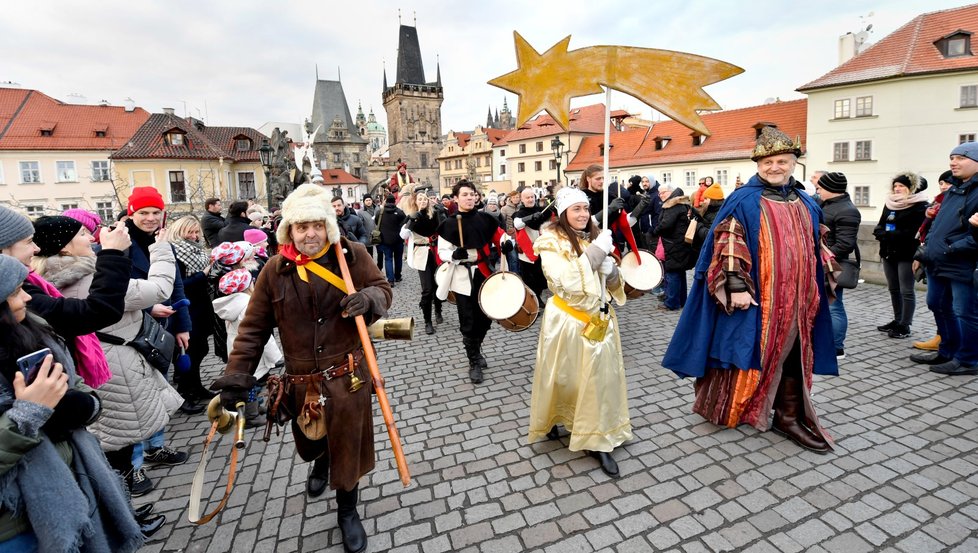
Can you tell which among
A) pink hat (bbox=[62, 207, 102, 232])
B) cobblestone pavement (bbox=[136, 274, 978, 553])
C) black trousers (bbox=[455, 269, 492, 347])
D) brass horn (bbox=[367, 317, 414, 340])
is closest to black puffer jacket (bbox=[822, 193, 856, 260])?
cobblestone pavement (bbox=[136, 274, 978, 553])

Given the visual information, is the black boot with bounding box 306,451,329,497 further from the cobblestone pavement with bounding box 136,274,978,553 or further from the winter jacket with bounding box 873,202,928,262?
the winter jacket with bounding box 873,202,928,262

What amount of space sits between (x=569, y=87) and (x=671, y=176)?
40.1 m

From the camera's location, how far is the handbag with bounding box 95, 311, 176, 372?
11.1 feet

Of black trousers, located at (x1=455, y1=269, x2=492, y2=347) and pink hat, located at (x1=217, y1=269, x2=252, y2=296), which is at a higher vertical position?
pink hat, located at (x1=217, y1=269, x2=252, y2=296)

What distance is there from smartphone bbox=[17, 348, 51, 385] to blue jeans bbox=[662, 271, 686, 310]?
7525 millimetres

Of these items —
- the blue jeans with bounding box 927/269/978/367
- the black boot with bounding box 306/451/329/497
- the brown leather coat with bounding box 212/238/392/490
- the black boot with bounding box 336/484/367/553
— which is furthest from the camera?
the blue jeans with bounding box 927/269/978/367

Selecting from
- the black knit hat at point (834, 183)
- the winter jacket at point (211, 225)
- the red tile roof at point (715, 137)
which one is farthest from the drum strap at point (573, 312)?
the red tile roof at point (715, 137)

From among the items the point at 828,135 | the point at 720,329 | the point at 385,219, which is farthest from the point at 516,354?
the point at 828,135

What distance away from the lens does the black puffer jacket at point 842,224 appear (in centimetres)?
513

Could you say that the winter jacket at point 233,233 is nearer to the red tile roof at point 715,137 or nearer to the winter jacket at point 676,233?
the winter jacket at point 676,233

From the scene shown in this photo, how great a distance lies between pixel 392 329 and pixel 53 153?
161 ft

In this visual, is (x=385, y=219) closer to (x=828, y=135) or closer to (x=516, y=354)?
(x=516, y=354)

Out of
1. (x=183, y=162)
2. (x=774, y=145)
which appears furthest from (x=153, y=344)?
(x=183, y=162)

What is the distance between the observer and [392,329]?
8.77 ft
